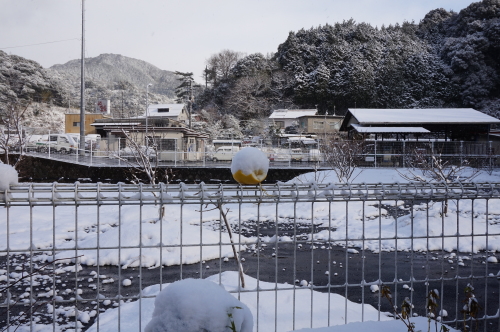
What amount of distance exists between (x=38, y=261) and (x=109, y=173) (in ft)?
38.4

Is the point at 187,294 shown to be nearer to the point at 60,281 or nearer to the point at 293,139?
the point at 60,281

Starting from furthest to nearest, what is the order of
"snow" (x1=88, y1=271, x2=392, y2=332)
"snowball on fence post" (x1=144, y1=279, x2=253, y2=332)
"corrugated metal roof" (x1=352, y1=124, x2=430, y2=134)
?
"corrugated metal roof" (x1=352, y1=124, x2=430, y2=134)
"snow" (x1=88, y1=271, x2=392, y2=332)
"snowball on fence post" (x1=144, y1=279, x2=253, y2=332)

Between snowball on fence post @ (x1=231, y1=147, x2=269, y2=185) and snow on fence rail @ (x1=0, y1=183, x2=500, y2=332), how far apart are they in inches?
2.6

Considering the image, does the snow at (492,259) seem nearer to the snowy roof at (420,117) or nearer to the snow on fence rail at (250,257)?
the snow on fence rail at (250,257)

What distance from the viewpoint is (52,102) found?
44.9 m

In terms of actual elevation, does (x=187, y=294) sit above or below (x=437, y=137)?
below

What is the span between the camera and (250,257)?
6398mm

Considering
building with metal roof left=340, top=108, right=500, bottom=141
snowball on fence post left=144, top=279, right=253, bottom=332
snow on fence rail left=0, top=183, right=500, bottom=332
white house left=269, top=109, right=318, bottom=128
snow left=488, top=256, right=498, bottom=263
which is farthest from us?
white house left=269, top=109, right=318, bottom=128

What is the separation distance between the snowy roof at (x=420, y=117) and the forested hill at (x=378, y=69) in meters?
12.6

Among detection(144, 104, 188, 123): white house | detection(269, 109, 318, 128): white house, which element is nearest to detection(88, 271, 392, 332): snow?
detection(144, 104, 188, 123): white house

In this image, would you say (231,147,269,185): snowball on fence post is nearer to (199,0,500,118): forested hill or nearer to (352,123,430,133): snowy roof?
(352,123,430,133): snowy roof

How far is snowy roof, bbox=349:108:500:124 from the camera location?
23558 mm

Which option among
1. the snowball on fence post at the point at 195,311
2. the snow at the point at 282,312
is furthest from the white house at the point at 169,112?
the snowball on fence post at the point at 195,311

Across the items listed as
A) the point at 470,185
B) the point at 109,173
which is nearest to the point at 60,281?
the point at 470,185
